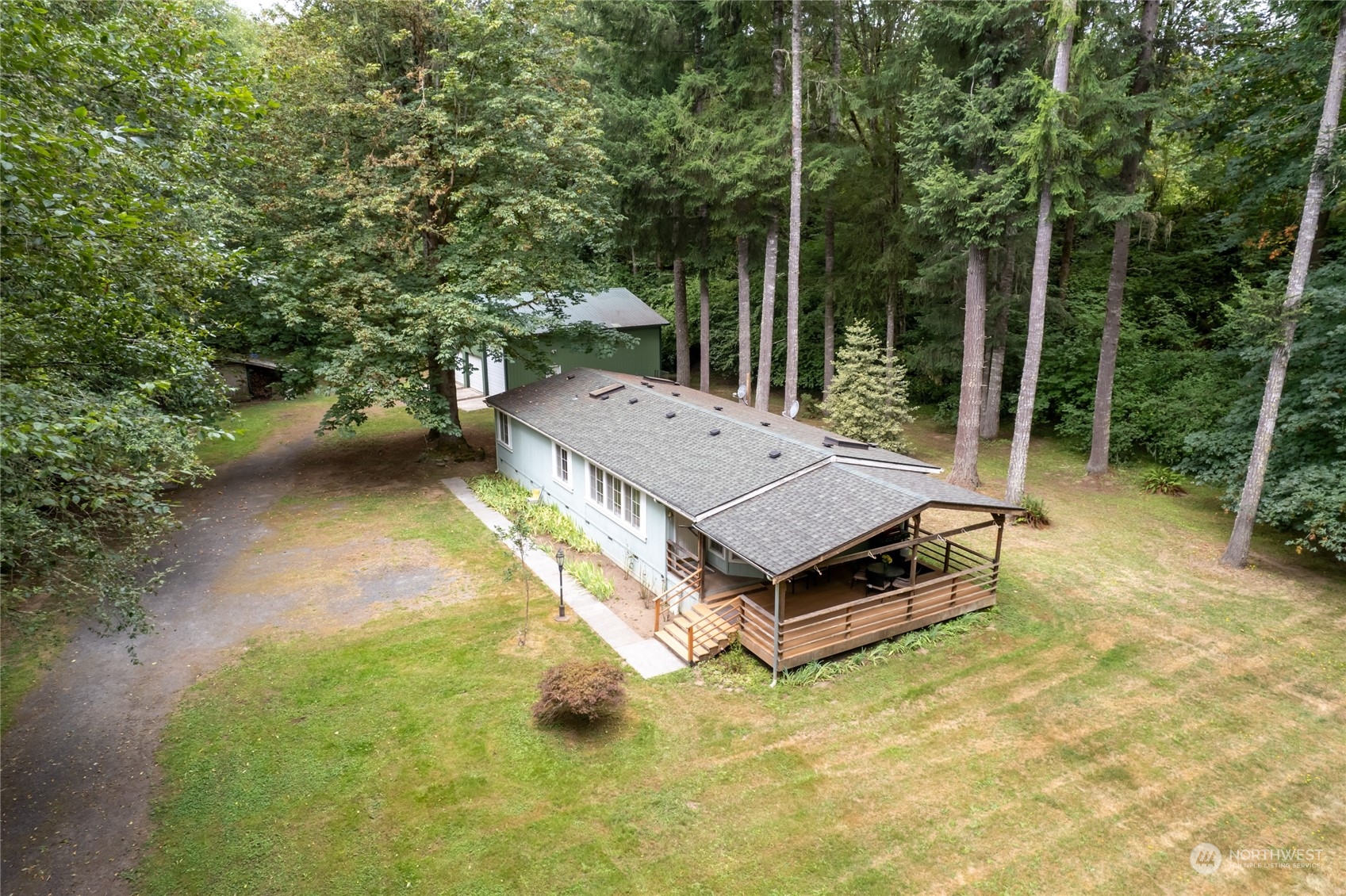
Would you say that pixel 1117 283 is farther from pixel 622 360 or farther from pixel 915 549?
pixel 622 360

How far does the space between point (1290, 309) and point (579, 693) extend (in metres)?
14.0

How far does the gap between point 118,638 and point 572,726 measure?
26.5ft

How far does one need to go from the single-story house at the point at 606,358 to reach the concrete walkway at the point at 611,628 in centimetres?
1324

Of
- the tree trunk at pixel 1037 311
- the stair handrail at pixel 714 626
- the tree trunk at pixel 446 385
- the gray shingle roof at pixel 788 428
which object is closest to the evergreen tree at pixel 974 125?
the tree trunk at pixel 1037 311

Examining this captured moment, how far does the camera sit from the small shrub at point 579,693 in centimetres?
Result: 900

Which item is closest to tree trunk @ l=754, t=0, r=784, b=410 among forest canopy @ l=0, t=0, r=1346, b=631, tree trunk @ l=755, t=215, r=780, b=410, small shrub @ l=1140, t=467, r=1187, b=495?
tree trunk @ l=755, t=215, r=780, b=410

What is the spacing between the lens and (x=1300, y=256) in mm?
12758

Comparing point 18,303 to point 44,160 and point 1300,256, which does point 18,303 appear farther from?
point 1300,256

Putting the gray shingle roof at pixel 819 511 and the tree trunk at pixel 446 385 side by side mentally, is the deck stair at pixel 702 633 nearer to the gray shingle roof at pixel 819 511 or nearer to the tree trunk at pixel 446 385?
the gray shingle roof at pixel 819 511

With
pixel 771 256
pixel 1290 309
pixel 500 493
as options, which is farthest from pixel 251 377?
pixel 1290 309

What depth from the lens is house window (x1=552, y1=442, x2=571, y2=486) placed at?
54.3 ft

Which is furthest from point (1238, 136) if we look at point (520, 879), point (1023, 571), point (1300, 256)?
point (520, 879)

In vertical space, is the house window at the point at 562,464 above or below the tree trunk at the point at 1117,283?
below

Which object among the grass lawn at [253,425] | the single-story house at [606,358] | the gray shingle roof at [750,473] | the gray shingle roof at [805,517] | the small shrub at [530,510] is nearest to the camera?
the gray shingle roof at [805,517]
